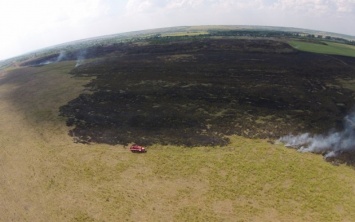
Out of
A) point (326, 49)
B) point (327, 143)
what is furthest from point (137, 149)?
point (326, 49)

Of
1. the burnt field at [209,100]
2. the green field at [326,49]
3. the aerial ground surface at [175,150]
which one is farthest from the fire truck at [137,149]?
the green field at [326,49]

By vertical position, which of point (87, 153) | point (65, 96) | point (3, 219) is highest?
point (65, 96)

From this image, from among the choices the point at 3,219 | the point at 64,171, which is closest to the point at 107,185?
the point at 64,171

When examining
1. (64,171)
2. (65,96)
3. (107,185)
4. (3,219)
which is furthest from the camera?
(65,96)

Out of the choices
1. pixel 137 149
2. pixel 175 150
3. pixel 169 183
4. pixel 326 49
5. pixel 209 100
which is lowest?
pixel 169 183

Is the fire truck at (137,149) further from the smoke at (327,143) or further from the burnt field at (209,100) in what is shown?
the smoke at (327,143)

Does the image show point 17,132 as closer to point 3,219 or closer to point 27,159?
point 27,159

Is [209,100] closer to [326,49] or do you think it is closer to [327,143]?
[327,143]
